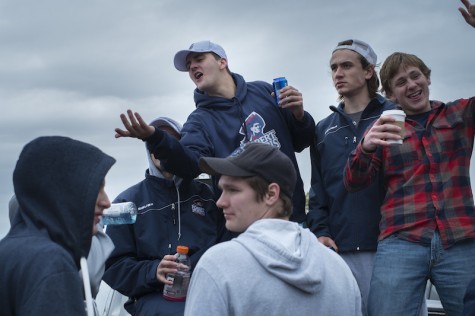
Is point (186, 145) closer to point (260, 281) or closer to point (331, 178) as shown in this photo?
point (331, 178)

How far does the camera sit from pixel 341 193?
448 centimetres

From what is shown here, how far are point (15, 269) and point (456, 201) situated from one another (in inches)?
108

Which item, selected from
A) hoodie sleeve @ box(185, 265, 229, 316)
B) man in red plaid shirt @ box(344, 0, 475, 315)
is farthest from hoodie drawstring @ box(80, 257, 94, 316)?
man in red plaid shirt @ box(344, 0, 475, 315)

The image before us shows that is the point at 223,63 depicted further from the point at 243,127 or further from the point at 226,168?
the point at 226,168

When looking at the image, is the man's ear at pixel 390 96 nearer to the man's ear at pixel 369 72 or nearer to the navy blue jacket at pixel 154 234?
the man's ear at pixel 369 72

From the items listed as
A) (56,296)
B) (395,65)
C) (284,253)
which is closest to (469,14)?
(395,65)

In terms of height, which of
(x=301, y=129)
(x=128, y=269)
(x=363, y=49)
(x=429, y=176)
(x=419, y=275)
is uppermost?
(x=363, y=49)

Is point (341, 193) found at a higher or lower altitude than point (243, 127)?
lower

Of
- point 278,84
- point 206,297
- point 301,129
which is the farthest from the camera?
point 301,129

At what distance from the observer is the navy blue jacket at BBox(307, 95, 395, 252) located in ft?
14.4

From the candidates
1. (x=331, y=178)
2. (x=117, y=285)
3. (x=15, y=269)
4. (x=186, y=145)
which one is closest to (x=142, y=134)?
(x=186, y=145)

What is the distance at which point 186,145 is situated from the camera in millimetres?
4480

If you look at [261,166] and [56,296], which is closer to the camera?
[56,296]

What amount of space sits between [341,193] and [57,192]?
2.39 metres
